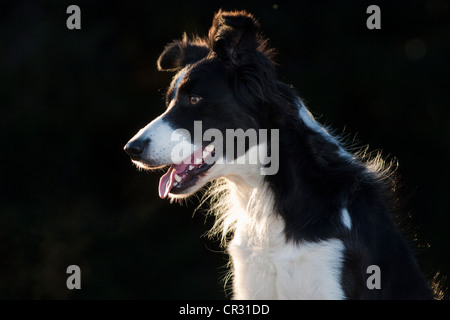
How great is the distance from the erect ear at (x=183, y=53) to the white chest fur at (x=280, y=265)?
44.7 inches

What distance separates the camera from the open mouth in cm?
385

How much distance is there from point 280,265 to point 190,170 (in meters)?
0.76

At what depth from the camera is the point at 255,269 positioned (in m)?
3.88

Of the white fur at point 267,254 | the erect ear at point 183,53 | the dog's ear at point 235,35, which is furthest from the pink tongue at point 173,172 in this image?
the erect ear at point 183,53

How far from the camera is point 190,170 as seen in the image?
3857 mm

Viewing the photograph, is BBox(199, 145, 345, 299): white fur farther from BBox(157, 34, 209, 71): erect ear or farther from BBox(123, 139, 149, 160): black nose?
BBox(157, 34, 209, 71): erect ear

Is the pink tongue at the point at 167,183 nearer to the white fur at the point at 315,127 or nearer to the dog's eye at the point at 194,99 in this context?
the dog's eye at the point at 194,99

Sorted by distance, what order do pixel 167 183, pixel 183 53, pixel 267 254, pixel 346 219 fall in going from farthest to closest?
pixel 183 53, pixel 167 183, pixel 267 254, pixel 346 219

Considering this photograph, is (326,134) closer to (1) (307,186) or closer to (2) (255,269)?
(1) (307,186)

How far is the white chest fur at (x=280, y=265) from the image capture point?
366cm

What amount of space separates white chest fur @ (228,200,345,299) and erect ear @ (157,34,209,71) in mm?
1135

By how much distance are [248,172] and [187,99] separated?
569 millimetres

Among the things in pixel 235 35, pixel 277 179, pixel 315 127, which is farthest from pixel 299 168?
pixel 235 35

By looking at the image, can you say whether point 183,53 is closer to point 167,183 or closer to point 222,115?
point 222,115
